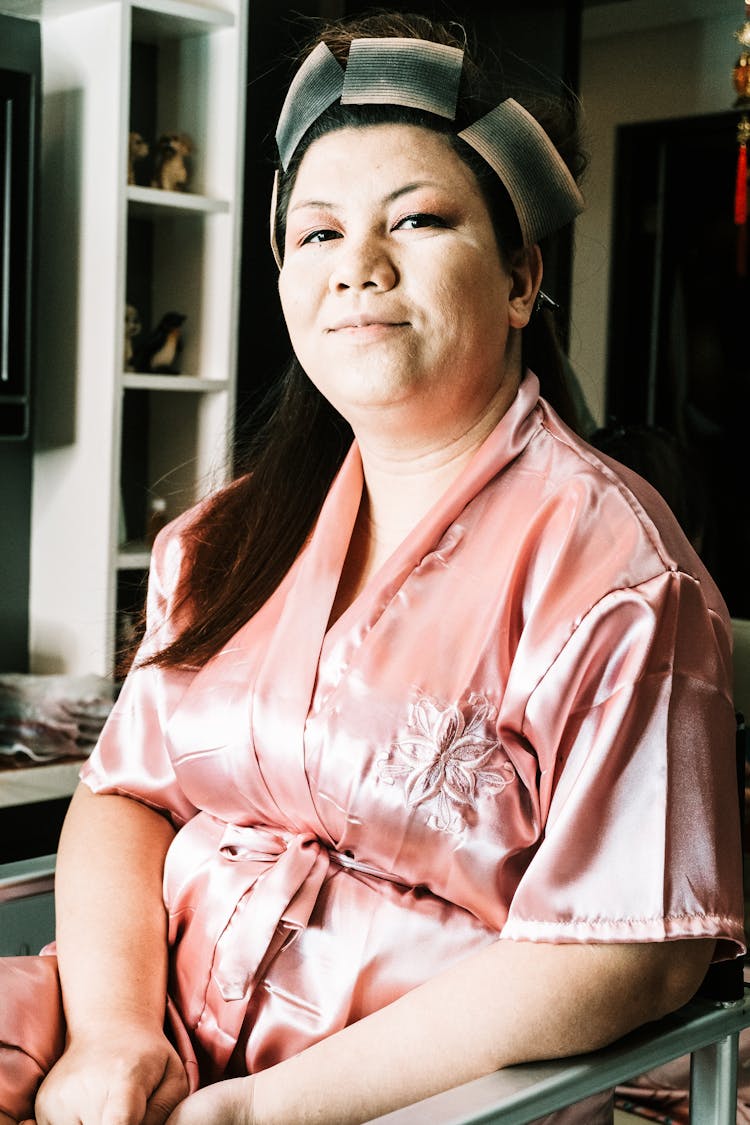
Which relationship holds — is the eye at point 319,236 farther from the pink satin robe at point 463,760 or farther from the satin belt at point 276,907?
the satin belt at point 276,907

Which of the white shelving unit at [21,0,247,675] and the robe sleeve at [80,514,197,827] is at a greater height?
the white shelving unit at [21,0,247,675]

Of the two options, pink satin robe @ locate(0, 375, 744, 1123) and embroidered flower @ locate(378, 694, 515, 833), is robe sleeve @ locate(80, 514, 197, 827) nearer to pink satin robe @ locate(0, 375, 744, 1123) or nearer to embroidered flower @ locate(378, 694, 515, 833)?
pink satin robe @ locate(0, 375, 744, 1123)

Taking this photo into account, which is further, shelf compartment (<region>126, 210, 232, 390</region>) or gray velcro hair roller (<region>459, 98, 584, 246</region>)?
shelf compartment (<region>126, 210, 232, 390</region>)

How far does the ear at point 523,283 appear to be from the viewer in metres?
1.13

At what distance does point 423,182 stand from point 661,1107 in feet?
3.11

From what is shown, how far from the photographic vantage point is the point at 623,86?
184 inches

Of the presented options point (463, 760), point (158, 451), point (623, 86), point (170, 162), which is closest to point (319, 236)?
point (463, 760)

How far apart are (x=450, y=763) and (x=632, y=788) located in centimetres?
13

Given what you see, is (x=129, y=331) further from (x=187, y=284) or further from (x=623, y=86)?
(x=623, y=86)

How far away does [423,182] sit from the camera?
3.50 ft

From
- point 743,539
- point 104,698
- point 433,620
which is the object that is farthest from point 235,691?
point 743,539

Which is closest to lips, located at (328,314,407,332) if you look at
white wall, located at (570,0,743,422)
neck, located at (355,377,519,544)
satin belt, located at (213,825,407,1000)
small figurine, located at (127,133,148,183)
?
neck, located at (355,377,519,544)

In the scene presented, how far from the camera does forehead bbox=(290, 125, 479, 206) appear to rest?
42.2 inches

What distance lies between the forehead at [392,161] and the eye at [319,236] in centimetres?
3
